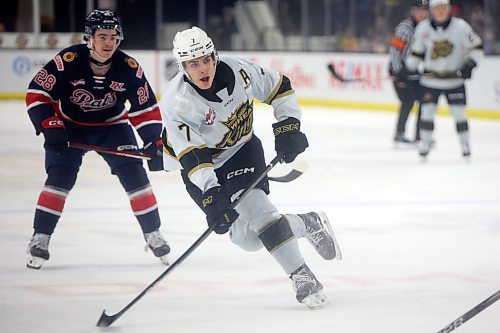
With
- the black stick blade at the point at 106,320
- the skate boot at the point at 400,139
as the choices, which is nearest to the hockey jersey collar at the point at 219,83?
the black stick blade at the point at 106,320

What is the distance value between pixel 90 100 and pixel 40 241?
1.94 ft

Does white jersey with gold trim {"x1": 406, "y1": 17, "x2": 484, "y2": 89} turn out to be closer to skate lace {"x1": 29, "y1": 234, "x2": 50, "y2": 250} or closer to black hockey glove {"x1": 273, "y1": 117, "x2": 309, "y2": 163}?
skate lace {"x1": 29, "y1": 234, "x2": 50, "y2": 250}

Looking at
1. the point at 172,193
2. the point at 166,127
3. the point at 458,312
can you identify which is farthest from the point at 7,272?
the point at 172,193

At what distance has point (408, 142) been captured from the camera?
848cm

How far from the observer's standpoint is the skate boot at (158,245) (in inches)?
167

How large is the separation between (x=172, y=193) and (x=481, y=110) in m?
5.09

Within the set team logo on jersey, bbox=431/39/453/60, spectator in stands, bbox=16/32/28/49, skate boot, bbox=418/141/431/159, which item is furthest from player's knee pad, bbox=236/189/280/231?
spectator in stands, bbox=16/32/28/49

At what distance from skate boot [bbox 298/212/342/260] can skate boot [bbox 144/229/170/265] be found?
0.67 m

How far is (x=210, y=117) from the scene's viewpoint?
3.41 meters

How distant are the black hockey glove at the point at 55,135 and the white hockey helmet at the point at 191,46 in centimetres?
87

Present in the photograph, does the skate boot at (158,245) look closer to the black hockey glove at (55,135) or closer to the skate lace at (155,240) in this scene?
the skate lace at (155,240)

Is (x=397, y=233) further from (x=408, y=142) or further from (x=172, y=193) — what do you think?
(x=408, y=142)

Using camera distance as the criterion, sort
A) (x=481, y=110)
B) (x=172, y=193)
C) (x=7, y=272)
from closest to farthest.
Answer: (x=7, y=272) → (x=172, y=193) → (x=481, y=110)

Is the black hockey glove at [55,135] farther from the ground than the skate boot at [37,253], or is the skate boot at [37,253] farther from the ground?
the black hockey glove at [55,135]
